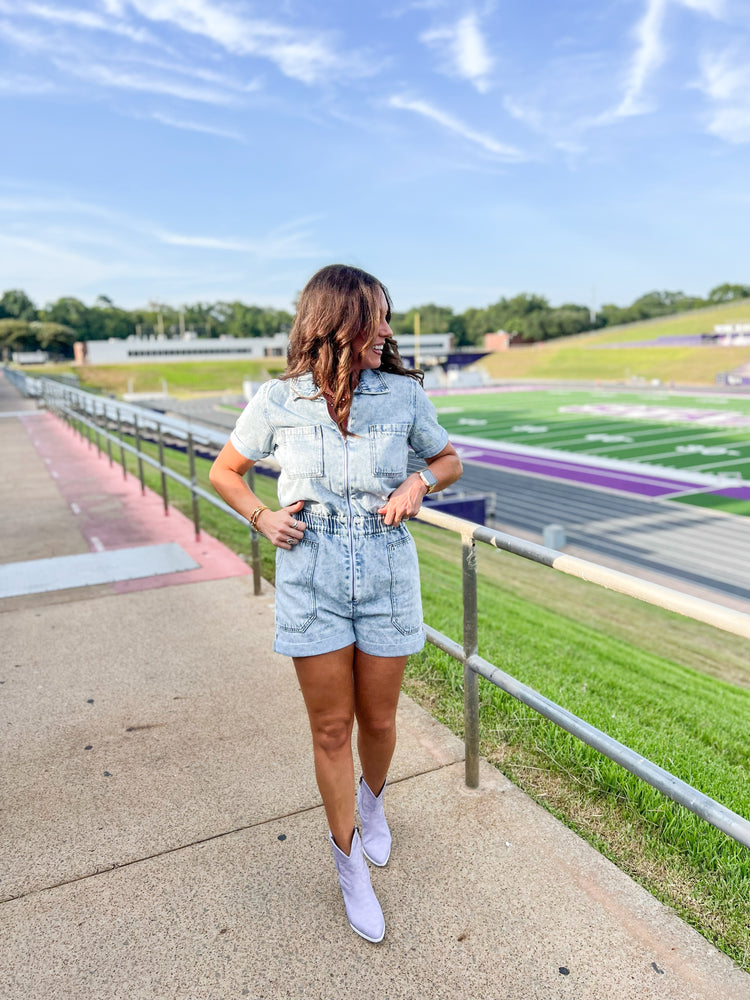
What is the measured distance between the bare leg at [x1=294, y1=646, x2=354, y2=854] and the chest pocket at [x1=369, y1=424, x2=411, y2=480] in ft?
1.61

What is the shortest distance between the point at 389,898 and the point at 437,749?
2.92ft

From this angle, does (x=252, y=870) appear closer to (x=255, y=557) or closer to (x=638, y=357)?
(x=255, y=557)

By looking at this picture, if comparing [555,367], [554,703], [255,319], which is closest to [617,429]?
[554,703]

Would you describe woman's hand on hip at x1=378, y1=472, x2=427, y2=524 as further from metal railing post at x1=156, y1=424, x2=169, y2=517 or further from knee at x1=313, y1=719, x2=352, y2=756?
metal railing post at x1=156, y1=424, x2=169, y2=517

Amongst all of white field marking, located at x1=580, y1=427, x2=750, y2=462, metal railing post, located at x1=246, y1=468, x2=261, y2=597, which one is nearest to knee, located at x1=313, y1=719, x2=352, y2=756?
metal railing post, located at x1=246, y1=468, x2=261, y2=597

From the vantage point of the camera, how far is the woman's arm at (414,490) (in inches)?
76.8

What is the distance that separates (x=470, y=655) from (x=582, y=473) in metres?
25.8

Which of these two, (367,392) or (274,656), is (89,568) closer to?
(274,656)

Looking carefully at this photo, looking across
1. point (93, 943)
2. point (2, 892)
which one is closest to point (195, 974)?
point (93, 943)

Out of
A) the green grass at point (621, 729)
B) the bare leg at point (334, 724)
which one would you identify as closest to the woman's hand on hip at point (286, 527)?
the bare leg at point (334, 724)

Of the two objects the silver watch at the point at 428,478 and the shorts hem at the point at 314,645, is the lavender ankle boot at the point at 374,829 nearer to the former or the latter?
the shorts hem at the point at 314,645

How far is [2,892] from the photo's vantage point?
228 centimetres

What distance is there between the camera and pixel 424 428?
2.07 meters

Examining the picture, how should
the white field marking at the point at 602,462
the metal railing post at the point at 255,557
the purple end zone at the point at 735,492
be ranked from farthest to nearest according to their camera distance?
the white field marking at the point at 602,462 < the purple end zone at the point at 735,492 < the metal railing post at the point at 255,557
